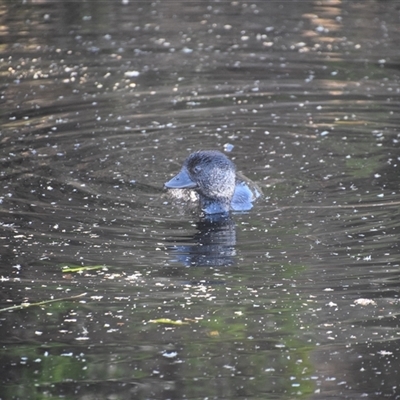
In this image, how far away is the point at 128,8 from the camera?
616 inches

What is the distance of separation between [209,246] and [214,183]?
1.09 meters

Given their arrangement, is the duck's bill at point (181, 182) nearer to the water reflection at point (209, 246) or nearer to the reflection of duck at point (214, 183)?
the reflection of duck at point (214, 183)

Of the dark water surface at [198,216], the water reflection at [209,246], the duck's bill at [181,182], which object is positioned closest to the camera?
the dark water surface at [198,216]

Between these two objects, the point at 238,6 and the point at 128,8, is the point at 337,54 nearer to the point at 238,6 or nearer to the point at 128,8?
the point at 238,6

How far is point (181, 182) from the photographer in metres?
8.16

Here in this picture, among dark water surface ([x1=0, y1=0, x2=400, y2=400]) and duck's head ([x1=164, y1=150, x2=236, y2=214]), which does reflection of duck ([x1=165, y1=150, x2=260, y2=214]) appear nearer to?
duck's head ([x1=164, y1=150, x2=236, y2=214])

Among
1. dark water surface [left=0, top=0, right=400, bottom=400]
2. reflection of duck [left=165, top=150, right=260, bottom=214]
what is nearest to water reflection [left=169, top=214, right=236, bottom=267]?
dark water surface [left=0, top=0, right=400, bottom=400]

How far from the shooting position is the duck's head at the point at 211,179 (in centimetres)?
819

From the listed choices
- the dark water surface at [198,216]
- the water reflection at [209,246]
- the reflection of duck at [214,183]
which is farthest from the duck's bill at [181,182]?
the water reflection at [209,246]

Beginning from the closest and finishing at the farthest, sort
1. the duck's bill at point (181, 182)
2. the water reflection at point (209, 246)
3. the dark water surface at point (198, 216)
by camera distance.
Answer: the dark water surface at point (198, 216) → the water reflection at point (209, 246) → the duck's bill at point (181, 182)

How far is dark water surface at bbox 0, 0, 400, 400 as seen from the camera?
544cm

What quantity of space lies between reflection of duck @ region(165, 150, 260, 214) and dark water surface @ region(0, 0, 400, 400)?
0.24 m

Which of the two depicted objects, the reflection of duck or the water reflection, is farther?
the reflection of duck

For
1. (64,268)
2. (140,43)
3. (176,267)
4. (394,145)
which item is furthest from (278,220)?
(140,43)
